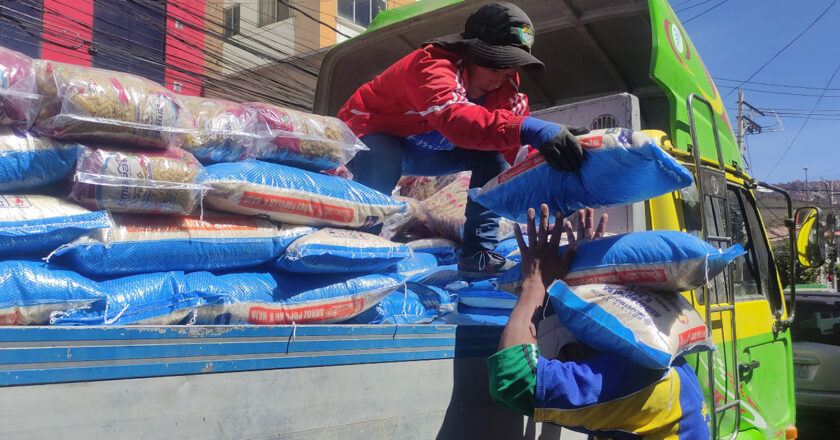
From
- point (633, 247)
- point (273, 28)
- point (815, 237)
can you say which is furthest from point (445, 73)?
point (273, 28)

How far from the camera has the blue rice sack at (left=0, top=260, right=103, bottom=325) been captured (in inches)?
57.9

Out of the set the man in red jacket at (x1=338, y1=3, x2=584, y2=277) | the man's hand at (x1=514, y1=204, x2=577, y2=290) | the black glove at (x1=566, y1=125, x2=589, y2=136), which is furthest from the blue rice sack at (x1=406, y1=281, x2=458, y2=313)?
the black glove at (x1=566, y1=125, x2=589, y2=136)

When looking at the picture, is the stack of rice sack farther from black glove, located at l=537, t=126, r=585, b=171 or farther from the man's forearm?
black glove, located at l=537, t=126, r=585, b=171

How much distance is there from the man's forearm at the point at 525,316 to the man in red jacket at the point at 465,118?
44 centimetres

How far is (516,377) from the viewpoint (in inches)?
69.1

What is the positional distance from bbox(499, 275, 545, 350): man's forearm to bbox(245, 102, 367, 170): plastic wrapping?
94 cm

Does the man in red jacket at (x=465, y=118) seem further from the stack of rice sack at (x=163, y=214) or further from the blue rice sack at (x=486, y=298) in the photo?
the stack of rice sack at (x=163, y=214)

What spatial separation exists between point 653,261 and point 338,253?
100cm

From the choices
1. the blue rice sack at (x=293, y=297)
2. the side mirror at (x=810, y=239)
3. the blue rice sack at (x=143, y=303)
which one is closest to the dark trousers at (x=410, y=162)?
the blue rice sack at (x=293, y=297)

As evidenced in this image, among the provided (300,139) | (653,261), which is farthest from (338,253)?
(653,261)

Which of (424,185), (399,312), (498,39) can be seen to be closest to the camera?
(399,312)

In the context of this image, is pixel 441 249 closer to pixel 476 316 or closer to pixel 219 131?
pixel 476 316

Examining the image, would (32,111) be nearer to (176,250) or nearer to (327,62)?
(176,250)

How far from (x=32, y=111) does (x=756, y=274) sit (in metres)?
3.34
